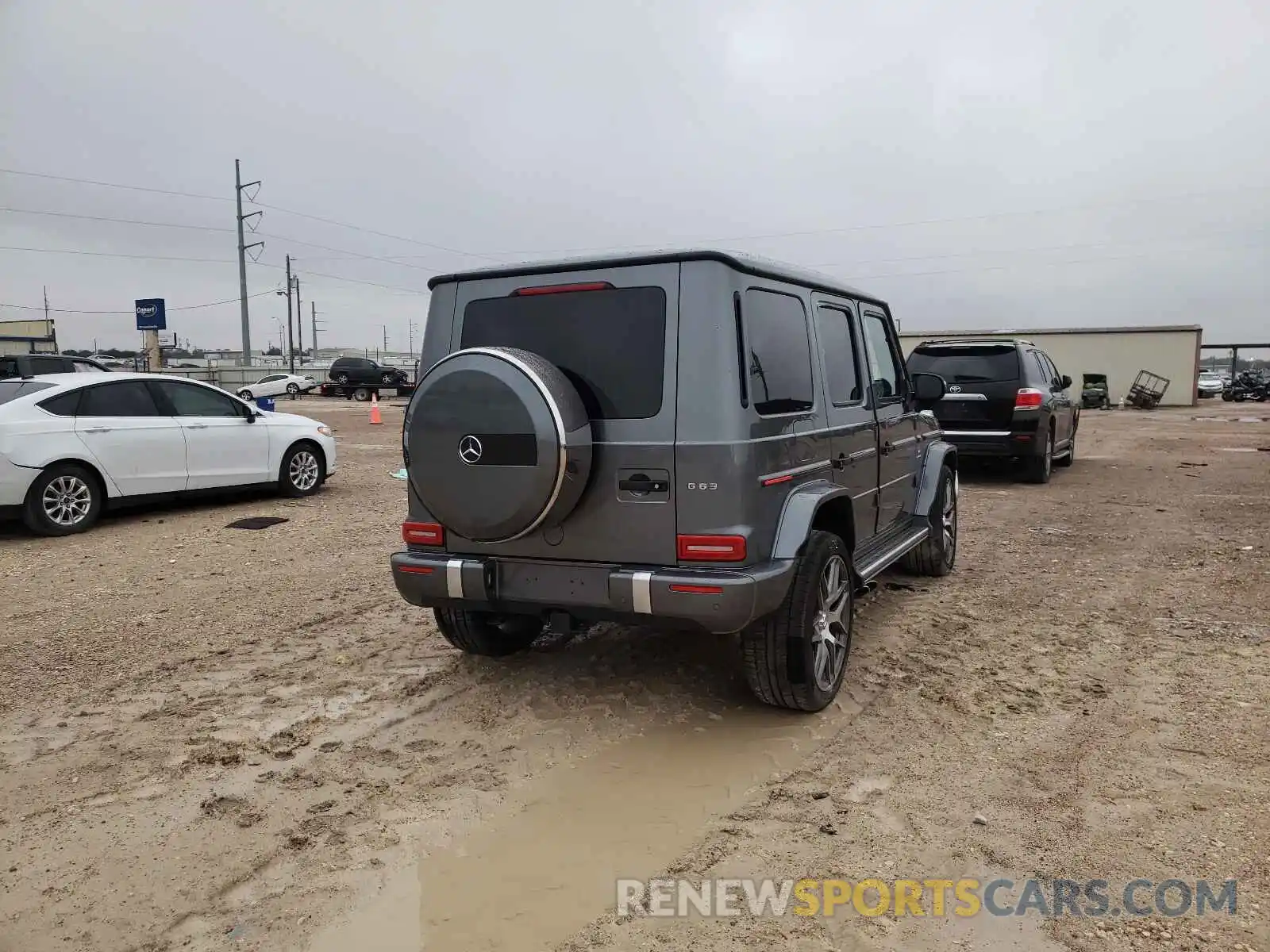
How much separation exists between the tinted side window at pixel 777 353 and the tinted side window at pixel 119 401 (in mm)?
7223

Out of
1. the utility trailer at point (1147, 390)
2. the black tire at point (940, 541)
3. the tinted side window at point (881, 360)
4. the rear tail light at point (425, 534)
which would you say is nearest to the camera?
the rear tail light at point (425, 534)

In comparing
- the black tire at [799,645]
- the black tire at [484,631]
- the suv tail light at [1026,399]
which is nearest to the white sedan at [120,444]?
the black tire at [484,631]

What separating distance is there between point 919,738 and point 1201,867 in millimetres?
1203

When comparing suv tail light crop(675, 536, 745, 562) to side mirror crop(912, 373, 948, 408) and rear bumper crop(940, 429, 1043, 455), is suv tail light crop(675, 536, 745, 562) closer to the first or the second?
side mirror crop(912, 373, 948, 408)

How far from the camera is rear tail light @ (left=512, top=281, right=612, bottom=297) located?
3.94 m

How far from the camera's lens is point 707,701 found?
14.3 feet

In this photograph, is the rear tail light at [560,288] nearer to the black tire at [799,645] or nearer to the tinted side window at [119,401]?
the black tire at [799,645]

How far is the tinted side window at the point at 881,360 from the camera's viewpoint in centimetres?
550

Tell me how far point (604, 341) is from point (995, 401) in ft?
29.1

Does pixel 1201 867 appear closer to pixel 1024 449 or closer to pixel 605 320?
pixel 605 320

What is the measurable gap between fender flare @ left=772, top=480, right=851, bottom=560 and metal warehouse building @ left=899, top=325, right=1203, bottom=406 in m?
36.0

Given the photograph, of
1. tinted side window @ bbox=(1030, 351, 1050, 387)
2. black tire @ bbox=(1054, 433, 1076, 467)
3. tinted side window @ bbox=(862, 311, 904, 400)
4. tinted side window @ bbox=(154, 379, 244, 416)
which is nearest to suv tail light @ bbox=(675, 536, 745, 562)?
tinted side window @ bbox=(862, 311, 904, 400)

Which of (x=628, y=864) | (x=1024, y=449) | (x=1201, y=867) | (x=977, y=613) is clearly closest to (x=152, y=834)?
(x=628, y=864)

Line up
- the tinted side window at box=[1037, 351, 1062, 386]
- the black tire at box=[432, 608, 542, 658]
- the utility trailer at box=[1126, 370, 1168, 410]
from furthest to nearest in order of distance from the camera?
the utility trailer at box=[1126, 370, 1168, 410] < the tinted side window at box=[1037, 351, 1062, 386] < the black tire at box=[432, 608, 542, 658]
